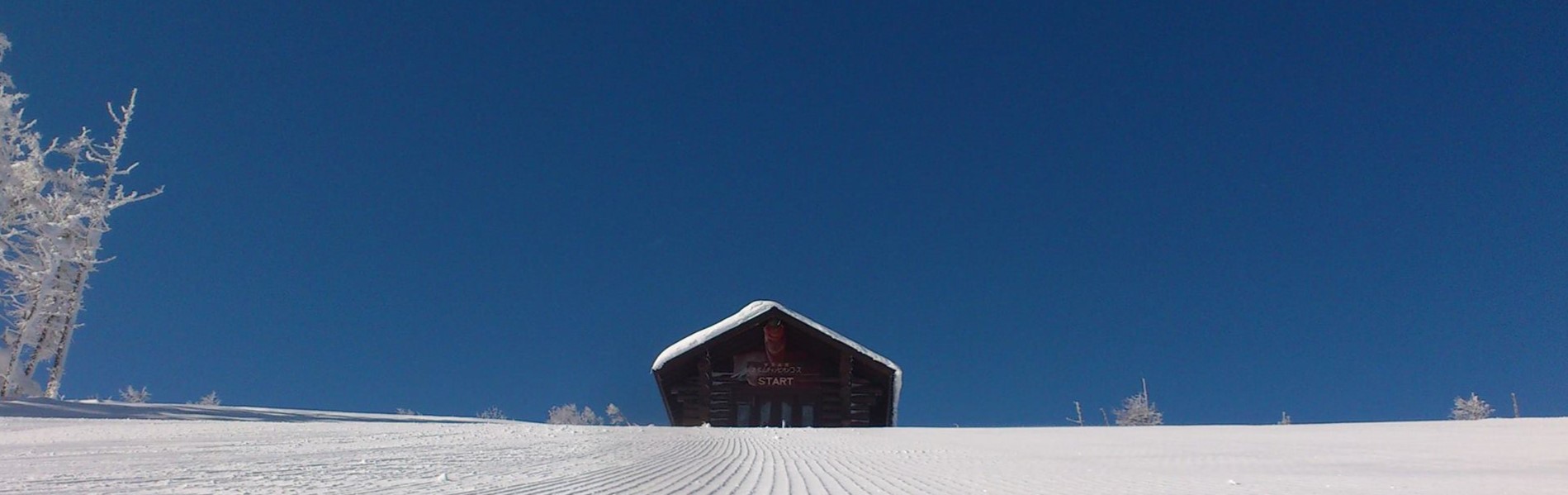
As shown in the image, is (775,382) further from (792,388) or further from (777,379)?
(792,388)

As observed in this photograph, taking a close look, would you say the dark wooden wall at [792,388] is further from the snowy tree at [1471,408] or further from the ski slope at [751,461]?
the snowy tree at [1471,408]

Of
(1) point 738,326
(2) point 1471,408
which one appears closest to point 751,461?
(1) point 738,326

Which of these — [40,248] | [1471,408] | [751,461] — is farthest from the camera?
[1471,408]

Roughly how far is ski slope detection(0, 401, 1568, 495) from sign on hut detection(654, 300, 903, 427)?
1052cm

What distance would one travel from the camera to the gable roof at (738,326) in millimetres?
18047

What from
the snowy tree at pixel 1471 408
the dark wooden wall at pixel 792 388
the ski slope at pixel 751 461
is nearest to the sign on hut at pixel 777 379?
the dark wooden wall at pixel 792 388

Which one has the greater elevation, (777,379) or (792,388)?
(777,379)

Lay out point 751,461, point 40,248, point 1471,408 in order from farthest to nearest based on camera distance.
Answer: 1. point 1471,408
2. point 40,248
3. point 751,461

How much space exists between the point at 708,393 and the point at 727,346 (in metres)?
1.22

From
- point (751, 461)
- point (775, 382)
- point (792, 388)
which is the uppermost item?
point (775, 382)

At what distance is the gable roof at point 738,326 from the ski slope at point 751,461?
9.91m

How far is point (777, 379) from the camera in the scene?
19.2 m

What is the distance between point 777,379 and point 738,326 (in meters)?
1.84

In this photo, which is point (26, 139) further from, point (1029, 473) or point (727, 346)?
point (1029, 473)
